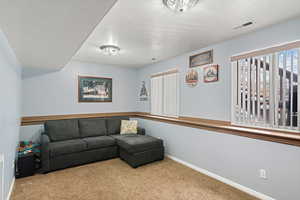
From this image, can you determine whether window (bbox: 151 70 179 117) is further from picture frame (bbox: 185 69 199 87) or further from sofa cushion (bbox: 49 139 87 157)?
sofa cushion (bbox: 49 139 87 157)

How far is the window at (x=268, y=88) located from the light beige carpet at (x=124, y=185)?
3.77 feet

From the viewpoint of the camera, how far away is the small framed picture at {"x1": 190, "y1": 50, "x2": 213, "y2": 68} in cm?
296

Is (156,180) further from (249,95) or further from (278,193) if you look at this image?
(249,95)

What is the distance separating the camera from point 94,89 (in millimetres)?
4320

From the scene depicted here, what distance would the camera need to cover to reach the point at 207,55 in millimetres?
2994

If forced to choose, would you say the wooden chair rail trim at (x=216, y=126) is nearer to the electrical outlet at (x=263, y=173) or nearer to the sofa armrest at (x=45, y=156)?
the electrical outlet at (x=263, y=173)

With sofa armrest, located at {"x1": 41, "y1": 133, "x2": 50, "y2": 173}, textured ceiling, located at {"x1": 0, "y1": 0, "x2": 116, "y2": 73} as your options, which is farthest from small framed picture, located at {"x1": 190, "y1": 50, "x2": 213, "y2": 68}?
sofa armrest, located at {"x1": 41, "y1": 133, "x2": 50, "y2": 173}

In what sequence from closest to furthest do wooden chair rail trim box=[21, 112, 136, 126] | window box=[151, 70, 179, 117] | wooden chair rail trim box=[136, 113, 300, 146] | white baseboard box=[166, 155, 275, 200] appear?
wooden chair rail trim box=[136, 113, 300, 146] → white baseboard box=[166, 155, 275, 200] → wooden chair rail trim box=[21, 112, 136, 126] → window box=[151, 70, 179, 117]

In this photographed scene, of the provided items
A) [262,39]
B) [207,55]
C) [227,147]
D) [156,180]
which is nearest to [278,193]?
[227,147]

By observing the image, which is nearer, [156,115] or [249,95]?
[249,95]

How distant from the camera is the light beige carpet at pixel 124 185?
220 cm

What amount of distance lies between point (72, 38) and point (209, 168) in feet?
9.64

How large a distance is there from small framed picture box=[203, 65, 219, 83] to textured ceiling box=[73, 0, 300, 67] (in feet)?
1.48

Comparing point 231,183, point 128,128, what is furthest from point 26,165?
point 231,183
